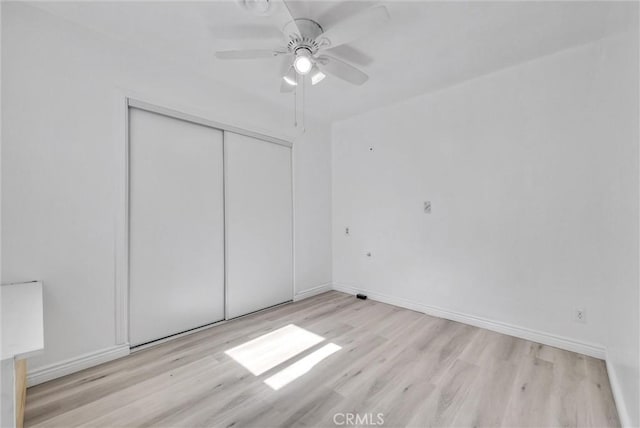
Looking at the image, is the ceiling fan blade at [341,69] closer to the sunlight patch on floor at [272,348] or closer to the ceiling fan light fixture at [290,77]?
the ceiling fan light fixture at [290,77]

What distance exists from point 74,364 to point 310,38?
2.86 m

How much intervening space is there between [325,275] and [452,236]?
6.09ft

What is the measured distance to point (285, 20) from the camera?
1616 mm

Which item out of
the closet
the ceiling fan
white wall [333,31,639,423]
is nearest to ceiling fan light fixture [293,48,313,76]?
the ceiling fan

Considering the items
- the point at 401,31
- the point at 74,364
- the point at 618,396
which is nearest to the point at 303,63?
the point at 401,31

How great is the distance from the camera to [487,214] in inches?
103

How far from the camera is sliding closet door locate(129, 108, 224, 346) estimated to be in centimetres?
227

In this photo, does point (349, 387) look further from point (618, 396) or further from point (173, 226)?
point (173, 226)

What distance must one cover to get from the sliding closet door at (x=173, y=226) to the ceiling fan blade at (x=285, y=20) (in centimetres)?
139

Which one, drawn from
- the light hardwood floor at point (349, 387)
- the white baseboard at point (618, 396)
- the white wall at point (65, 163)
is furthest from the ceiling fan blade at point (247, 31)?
the white baseboard at point (618, 396)

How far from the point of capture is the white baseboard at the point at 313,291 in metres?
3.52

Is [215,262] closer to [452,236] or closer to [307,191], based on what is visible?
[307,191]

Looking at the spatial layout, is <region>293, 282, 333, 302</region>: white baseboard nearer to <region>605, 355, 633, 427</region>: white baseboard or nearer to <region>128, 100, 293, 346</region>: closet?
<region>128, 100, 293, 346</region>: closet

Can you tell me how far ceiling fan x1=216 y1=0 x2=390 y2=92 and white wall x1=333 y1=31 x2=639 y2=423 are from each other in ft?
4.58
